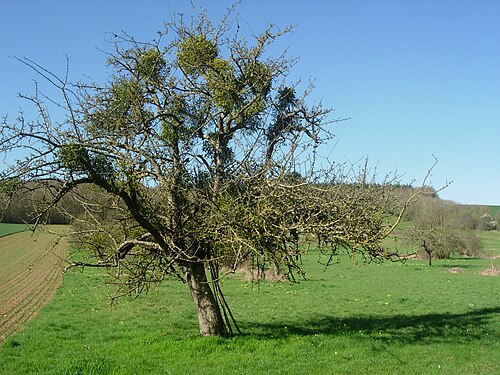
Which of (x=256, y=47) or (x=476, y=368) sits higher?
(x=256, y=47)

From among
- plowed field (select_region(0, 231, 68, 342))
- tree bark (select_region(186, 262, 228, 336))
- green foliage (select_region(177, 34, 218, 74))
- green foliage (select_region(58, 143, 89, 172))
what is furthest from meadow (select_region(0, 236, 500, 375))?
green foliage (select_region(177, 34, 218, 74))

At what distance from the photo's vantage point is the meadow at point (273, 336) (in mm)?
10578

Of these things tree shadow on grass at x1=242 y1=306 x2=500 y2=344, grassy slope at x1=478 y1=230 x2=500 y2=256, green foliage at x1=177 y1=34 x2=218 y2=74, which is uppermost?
green foliage at x1=177 y1=34 x2=218 y2=74

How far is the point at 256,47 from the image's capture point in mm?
12312

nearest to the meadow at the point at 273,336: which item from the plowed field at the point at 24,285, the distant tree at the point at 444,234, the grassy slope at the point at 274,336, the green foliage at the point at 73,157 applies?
the grassy slope at the point at 274,336

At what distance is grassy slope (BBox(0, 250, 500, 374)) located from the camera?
34.7 ft

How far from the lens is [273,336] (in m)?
13.3

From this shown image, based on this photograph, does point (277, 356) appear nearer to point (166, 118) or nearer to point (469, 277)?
point (166, 118)

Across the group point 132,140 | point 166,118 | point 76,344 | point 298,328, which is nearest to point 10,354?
point 76,344

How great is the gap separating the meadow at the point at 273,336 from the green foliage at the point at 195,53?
225 inches

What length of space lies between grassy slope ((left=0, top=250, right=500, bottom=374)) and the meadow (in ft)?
0.09

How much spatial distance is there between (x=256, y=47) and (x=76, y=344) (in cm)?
848

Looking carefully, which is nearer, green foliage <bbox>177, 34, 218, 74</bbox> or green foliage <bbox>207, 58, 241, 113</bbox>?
green foliage <bbox>207, 58, 241, 113</bbox>

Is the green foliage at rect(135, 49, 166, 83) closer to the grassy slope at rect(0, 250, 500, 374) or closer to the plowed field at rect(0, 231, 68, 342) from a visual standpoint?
the plowed field at rect(0, 231, 68, 342)
